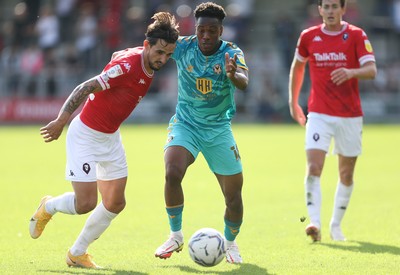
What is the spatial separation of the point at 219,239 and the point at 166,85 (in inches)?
850

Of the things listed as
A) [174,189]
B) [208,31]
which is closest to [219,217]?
[174,189]

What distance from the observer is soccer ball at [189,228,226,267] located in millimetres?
7715

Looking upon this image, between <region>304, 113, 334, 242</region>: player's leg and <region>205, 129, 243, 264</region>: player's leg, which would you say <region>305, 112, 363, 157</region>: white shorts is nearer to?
<region>304, 113, 334, 242</region>: player's leg

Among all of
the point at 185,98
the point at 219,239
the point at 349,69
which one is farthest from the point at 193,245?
the point at 349,69

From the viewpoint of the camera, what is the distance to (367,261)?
331 inches

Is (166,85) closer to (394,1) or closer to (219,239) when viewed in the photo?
(394,1)

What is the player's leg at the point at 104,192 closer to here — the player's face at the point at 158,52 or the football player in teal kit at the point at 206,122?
the football player in teal kit at the point at 206,122

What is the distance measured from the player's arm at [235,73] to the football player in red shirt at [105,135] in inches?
28.0

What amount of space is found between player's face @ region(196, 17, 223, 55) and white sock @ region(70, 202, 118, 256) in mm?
1880

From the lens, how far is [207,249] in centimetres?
771

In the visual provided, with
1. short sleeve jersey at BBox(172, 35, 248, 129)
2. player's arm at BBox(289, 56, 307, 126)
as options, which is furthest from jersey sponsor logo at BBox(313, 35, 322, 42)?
short sleeve jersey at BBox(172, 35, 248, 129)

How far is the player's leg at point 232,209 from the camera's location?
27.6 feet

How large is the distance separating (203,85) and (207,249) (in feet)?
5.57

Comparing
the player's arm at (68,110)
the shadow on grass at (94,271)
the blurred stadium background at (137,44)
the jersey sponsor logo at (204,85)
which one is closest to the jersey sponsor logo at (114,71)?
the player's arm at (68,110)
